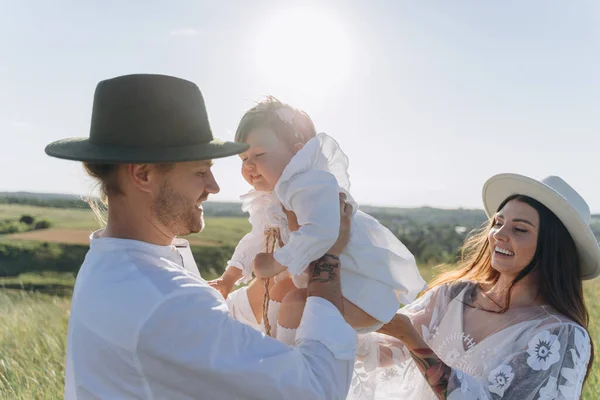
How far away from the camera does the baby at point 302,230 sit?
2689mm

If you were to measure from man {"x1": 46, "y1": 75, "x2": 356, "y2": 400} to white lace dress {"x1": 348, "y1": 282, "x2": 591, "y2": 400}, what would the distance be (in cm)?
117

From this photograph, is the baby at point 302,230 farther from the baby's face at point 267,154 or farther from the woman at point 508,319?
the woman at point 508,319

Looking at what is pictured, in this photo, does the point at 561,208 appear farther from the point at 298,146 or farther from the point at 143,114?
the point at 143,114

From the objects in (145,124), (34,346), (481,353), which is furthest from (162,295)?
(34,346)

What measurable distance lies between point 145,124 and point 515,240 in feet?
7.28

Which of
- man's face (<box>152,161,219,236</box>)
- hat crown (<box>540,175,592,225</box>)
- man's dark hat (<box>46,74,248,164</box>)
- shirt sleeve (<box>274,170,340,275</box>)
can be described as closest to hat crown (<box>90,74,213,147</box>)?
man's dark hat (<box>46,74,248,164</box>)

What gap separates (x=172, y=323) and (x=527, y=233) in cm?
227

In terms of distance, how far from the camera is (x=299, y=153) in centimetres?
289

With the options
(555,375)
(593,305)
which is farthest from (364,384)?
(593,305)

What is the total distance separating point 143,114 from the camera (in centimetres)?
230

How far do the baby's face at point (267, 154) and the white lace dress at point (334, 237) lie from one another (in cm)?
13

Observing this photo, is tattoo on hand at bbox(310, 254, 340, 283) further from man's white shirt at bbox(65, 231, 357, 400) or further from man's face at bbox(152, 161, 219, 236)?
man's face at bbox(152, 161, 219, 236)

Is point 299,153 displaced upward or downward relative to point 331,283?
upward

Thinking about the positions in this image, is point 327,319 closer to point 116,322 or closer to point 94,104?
point 116,322
